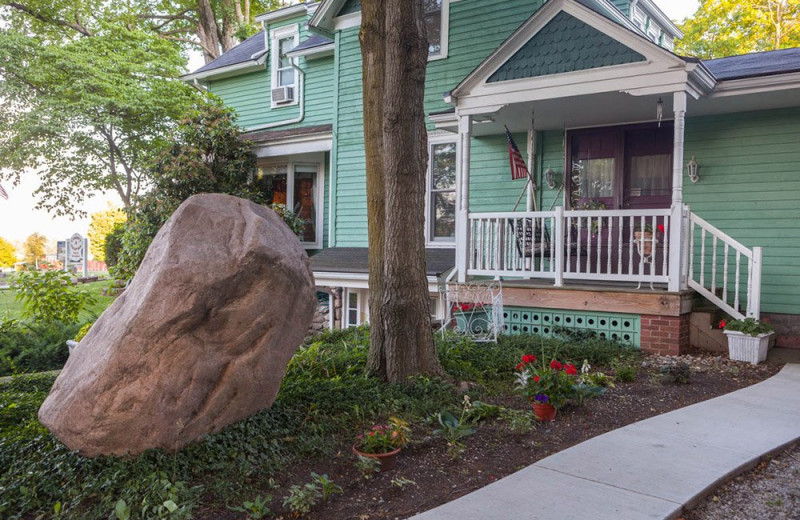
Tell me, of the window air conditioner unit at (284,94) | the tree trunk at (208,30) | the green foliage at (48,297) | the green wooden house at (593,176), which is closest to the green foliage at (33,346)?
the green foliage at (48,297)

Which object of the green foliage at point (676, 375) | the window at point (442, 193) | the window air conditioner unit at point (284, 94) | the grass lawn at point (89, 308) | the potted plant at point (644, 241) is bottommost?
the grass lawn at point (89, 308)

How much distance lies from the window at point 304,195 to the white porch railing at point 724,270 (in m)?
7.47

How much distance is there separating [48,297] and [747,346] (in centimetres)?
909

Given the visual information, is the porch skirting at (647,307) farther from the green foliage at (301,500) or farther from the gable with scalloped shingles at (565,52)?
the green foliage at (301,500)

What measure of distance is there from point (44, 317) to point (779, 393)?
9.09 meters

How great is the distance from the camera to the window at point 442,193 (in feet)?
Result: 36.4

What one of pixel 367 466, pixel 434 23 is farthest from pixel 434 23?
pixel 367 466

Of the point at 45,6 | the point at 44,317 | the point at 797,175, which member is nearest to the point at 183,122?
the point at 44,317

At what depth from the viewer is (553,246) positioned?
8992 millimetres

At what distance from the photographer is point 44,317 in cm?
896

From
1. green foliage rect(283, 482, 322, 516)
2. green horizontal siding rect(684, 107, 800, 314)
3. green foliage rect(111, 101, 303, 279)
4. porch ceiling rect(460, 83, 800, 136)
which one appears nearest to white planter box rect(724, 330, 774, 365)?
green horizontal siding rect(684, 107, 800, 314)

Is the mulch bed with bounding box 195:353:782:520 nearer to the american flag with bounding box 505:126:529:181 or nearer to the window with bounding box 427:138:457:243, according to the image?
the american flag with bounding box 505:126:529:181

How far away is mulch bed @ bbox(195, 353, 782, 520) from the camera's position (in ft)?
10.4

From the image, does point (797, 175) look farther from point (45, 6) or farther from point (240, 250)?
point (45, 6)
